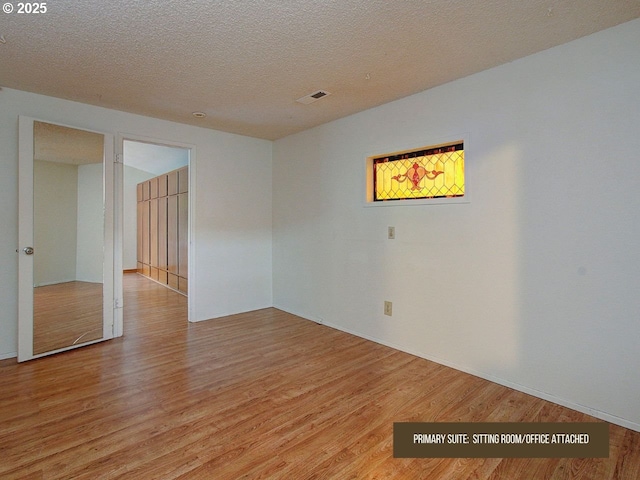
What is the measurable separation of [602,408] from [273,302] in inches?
147

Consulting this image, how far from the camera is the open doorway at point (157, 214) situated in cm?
562

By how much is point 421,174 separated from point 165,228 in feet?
16.8

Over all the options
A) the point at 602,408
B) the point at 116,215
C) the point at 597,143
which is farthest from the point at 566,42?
the point at 116,215

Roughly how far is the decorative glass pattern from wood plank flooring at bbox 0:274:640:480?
155 cm

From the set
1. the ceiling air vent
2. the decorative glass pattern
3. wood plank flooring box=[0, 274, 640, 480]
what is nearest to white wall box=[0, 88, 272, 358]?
wood plank flooring box=[0, 274, 640, 480]

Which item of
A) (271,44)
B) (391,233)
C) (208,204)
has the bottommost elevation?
(391,233)

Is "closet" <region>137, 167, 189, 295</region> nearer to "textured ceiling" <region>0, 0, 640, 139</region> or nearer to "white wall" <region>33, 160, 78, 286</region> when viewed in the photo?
"white wall" <region>33, 160, 78, 286</region>

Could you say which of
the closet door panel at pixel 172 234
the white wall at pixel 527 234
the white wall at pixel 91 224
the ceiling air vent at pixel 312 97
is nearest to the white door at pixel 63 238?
the white wall at pixel 91 224

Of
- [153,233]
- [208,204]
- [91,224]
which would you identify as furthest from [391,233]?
[153,233]

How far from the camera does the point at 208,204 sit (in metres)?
4.18

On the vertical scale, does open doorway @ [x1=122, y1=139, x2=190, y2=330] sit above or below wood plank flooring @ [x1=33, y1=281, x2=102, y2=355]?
above

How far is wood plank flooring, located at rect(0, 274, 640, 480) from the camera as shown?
64.6 inches

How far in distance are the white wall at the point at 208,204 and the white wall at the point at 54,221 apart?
184 millimetres

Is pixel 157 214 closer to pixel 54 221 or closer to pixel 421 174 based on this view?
pixel 54 221
